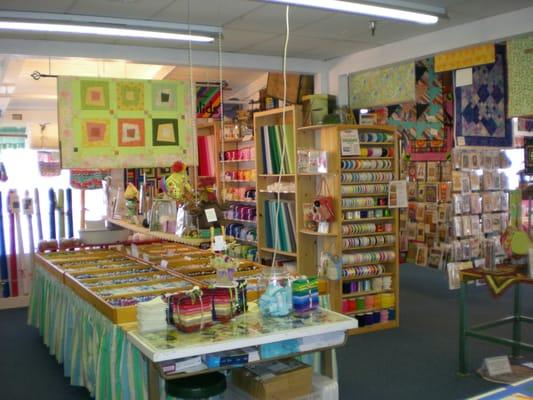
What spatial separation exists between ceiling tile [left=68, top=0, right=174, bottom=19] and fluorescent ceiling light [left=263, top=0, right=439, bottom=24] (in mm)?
1222

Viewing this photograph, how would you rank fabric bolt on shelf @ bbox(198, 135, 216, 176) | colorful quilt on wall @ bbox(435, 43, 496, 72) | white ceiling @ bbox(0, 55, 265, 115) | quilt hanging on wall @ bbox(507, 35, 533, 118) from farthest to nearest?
fabric bolt on shelf @ bbox(198, 135, 216, 176) → white ceiling @ bbox(0, 55, 265, 115) → colorful quilt on wall @ bbox(435, 43, 496, 72) → quilt hanging on wall @ bbox(507, 35, 533, 118)

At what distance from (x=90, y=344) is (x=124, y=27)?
2531 millimetres

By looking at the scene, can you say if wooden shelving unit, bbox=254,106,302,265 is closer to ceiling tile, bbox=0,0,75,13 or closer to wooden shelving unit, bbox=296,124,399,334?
wooden shelving unit, bbox=296,124,399,334

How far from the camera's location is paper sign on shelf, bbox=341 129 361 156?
5957 millimetres

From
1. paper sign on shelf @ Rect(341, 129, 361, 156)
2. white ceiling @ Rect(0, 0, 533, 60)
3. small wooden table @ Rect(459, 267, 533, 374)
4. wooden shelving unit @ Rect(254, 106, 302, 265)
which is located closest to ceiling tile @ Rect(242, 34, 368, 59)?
white ceiling @ Rect(0, 0, 533, 60)

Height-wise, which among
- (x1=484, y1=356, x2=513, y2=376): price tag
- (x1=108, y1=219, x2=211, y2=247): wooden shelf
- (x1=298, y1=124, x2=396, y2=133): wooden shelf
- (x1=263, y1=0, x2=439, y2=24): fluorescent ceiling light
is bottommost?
(x1=484, y1=356, x2=513, y2=376): price tag

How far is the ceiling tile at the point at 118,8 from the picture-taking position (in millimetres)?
4609

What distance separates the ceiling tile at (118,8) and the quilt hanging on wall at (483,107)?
328 cm

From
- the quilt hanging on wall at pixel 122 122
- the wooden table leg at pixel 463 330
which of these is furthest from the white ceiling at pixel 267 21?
the wooden table leg at pixel 463 330

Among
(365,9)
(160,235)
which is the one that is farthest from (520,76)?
(160,235)

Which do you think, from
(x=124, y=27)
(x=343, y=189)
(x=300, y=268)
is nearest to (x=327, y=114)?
(x=343, y=189)

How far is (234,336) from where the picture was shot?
3082 mm

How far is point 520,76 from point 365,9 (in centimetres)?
179

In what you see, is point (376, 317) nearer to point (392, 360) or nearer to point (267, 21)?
point (392, 360)
